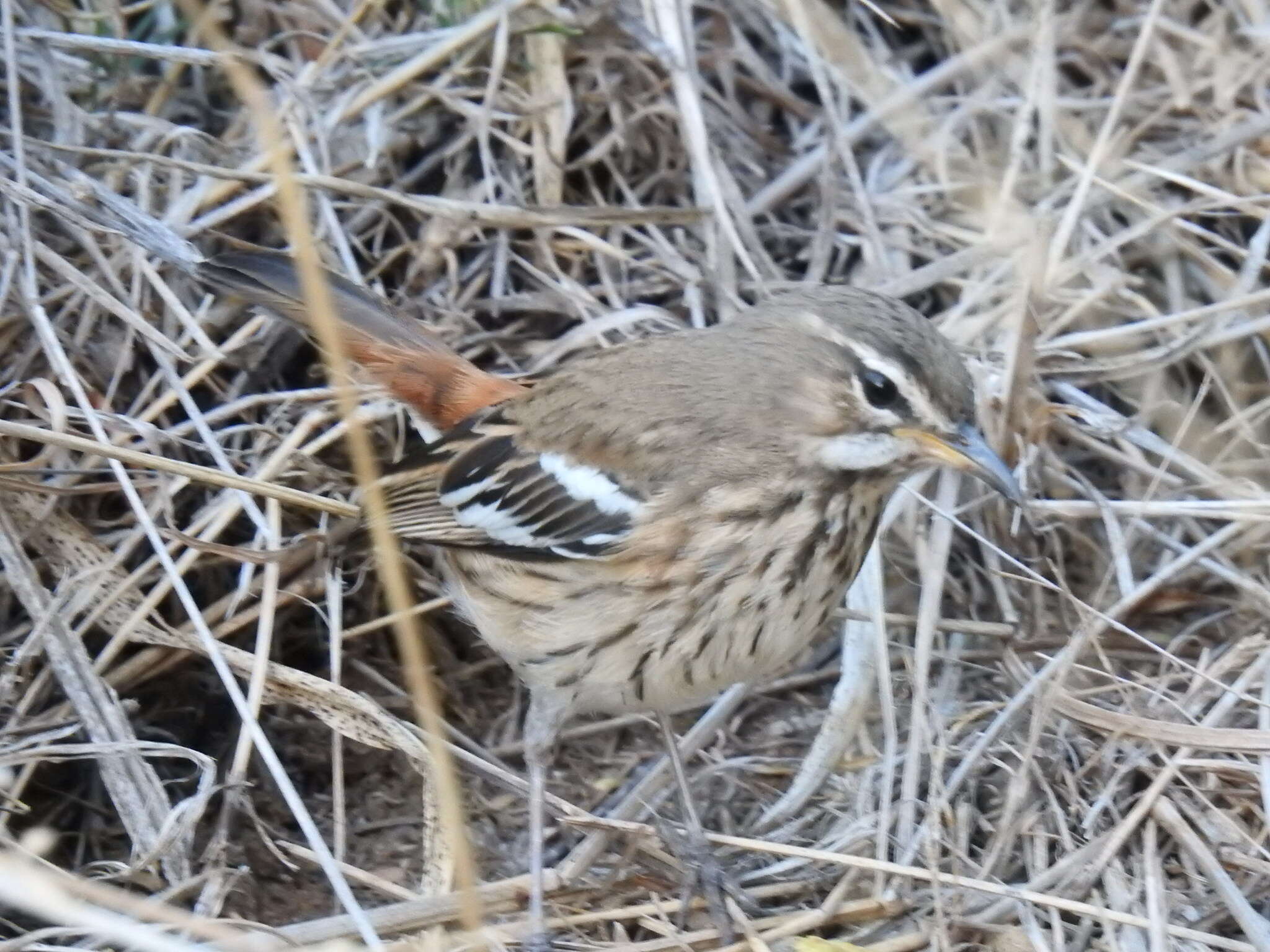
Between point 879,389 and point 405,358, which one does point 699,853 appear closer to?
point 879,389

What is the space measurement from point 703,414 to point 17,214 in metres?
1.66

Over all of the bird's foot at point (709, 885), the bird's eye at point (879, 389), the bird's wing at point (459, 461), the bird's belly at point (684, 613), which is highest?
the bird's eye at point (879, 389)

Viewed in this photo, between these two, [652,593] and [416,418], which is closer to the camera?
[652,593]

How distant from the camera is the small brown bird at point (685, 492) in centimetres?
267

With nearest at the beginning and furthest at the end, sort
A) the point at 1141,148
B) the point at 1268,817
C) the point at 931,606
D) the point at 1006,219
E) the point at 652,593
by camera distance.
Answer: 1. the point at 1268,817
2. the point at 652,593
3. the point at 931,606
4. the point at 1006,219
5. the point at 1141,148

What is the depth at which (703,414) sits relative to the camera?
2.81 meters

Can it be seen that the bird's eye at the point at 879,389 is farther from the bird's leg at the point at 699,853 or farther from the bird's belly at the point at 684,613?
the bird's leg at the point at 699,853

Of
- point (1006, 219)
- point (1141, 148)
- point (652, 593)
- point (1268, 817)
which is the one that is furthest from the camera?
point (1141, 148)

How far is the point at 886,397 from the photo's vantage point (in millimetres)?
2633

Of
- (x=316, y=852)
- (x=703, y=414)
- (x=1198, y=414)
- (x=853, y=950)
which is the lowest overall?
(x=853, y=950)

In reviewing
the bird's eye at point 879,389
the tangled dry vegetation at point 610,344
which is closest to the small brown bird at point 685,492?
the bird's eye at point 879,389

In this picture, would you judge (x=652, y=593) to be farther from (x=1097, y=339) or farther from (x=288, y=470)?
(x=1097, y=339)

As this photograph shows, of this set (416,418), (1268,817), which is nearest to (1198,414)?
(1268,817)

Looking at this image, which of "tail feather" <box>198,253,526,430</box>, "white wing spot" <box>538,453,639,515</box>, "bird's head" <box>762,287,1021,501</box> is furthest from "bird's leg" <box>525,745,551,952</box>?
"bird's head" <box>762,287,1021,501</box>
